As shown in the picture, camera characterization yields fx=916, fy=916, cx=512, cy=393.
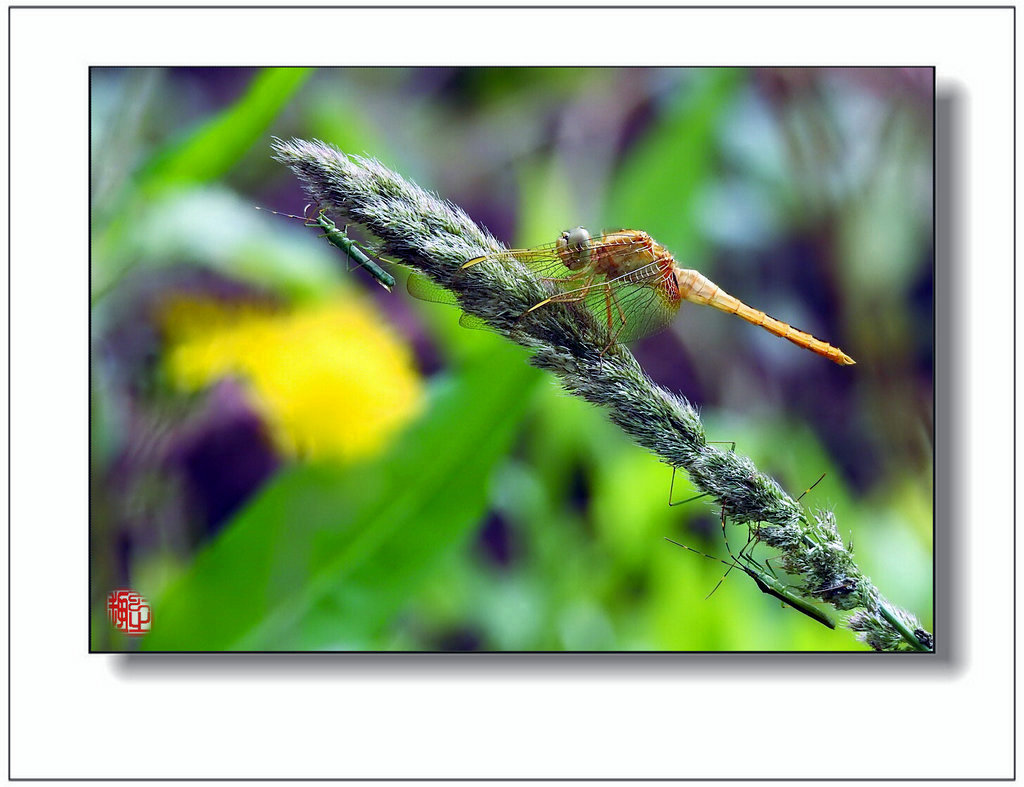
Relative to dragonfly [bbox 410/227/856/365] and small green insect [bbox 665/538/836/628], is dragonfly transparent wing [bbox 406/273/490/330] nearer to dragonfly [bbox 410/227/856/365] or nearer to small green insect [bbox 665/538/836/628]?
dragonfly [bbox 410/227/856/365]

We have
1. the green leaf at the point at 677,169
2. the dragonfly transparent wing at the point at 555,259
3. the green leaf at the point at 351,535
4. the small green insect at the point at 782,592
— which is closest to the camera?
the dragonfly transparent wing at the point at 555,259

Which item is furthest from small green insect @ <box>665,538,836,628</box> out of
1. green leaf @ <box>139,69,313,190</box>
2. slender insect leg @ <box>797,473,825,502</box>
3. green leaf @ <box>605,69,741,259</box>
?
green leaf @ <box>139,69,313,190</box>

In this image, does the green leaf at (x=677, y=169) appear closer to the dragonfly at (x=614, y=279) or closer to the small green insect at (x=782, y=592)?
the dragonfly at (x=614, y=279)

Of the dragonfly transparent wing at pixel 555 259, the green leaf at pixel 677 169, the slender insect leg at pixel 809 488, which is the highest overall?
the green leaf at pixel 677 169

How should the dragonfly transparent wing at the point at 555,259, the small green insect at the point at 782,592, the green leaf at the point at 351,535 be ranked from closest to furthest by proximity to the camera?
the dragonfly transparent wing at the point at 555,259 < the small green insect at the point at 782,592 < the green leaf at the point at 351,535

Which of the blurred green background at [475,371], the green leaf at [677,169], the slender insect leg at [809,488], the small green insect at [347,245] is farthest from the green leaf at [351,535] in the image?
the slender insect leg at [809,488]

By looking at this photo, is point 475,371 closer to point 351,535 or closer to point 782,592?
point 351,535
